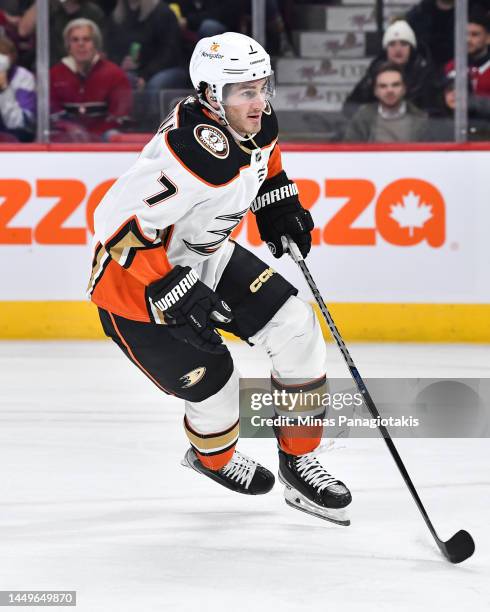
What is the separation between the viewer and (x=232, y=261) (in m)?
3.19

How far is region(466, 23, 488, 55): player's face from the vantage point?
5848 mm

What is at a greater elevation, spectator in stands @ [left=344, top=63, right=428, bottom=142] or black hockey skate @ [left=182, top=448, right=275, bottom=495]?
spectator in stands @ [left=344, top=63, right=428, bottom=142]

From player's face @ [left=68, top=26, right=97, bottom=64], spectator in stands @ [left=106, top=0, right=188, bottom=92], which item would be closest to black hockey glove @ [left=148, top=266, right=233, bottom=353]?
spectator in stands @ [left=106, top=0, right=188, bottom=92]

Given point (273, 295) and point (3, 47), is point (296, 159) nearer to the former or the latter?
point (3, 47)

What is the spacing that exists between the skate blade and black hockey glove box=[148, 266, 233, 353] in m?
0.45

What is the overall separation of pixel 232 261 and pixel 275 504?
1.91ft

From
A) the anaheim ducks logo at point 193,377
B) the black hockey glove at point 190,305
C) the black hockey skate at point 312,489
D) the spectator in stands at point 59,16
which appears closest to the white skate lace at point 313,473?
the black hockey skate at point 312,489

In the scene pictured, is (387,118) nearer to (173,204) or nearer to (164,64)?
(164,64)

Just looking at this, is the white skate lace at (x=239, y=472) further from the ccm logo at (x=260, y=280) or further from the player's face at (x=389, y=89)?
the player's face at (x=389, y=89)

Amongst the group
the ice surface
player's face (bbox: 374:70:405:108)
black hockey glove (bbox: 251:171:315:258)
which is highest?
player's face (bbox: 374:70:405:108)

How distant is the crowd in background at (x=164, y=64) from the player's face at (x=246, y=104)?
301cm

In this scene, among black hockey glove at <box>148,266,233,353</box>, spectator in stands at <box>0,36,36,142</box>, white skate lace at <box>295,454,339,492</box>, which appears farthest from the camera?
spectator in stands at <box>0,36,36,142</box>

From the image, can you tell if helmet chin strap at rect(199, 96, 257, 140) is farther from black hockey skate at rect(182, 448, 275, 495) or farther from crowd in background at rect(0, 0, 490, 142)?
crowd in background at rect(0, 0, 490, 142)

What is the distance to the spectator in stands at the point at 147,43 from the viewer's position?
5.92 m
